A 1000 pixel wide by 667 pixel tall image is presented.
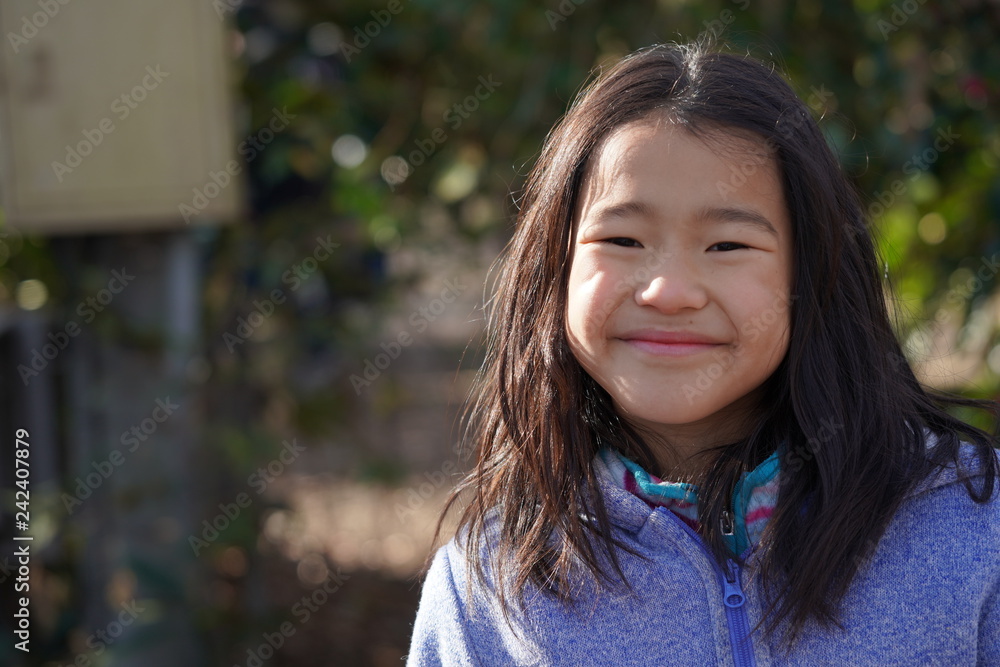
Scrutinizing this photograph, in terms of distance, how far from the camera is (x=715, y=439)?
4.00 ft

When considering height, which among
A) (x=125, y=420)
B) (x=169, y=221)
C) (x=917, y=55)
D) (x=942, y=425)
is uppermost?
(x=917, y=55)

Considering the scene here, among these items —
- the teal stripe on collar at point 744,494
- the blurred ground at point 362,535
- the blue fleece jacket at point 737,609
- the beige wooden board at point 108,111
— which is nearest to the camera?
the blue fleece jacket at point 737,609

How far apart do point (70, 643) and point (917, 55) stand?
2.74 meters

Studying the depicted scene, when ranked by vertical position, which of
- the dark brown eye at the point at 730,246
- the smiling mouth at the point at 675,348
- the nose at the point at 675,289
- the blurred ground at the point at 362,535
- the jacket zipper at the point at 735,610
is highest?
the dark brown eye at the point at 730,246

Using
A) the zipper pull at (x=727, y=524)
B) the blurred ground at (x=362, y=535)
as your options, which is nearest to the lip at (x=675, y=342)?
the zipper pull at (x=727, y=524)

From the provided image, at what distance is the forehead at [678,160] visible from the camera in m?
1.08

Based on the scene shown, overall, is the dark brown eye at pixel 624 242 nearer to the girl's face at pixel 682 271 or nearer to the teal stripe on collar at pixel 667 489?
the girl's face at pixel 682 271

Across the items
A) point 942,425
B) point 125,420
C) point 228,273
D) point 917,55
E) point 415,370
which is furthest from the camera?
point 415,370

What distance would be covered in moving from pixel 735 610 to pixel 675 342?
12.3 inches

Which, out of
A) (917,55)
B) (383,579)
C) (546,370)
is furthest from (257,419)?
(917,55)

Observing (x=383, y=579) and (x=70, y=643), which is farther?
(x=383, y=579)

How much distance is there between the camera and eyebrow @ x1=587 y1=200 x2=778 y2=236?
3.52 feet

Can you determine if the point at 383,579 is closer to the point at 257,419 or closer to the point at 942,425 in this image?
the point at 257,419

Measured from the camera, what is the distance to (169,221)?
2.49m
